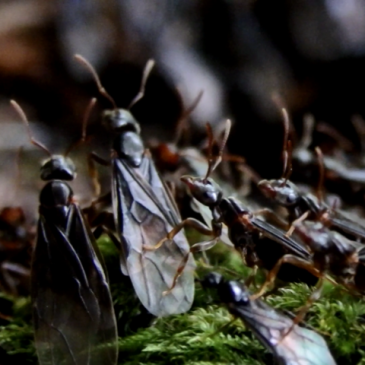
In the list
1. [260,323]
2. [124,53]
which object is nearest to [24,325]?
[260,323]

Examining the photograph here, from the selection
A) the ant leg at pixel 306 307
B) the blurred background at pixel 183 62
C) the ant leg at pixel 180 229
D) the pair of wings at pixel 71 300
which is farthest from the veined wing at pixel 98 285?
the blurred background at pixel 183 62

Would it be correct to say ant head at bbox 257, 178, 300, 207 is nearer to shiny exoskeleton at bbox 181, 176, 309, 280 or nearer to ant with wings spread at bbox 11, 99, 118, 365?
shiny exoskeleton at bbox 181, 176, 309, 280

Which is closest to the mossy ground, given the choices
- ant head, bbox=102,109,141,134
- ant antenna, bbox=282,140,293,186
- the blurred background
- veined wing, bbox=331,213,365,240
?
veined wing, bbox=331,213,365,240

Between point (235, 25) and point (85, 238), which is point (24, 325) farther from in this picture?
point (235, 25)

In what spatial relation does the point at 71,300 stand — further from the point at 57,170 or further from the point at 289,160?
the point at 289,160

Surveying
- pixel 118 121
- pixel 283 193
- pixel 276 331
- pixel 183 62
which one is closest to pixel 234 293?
pixel 276 331
